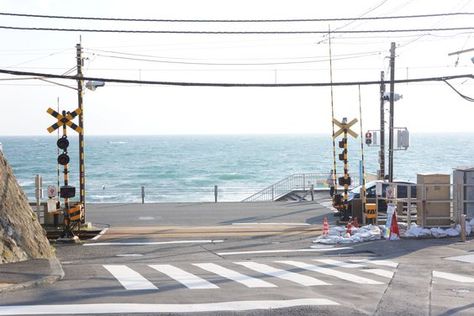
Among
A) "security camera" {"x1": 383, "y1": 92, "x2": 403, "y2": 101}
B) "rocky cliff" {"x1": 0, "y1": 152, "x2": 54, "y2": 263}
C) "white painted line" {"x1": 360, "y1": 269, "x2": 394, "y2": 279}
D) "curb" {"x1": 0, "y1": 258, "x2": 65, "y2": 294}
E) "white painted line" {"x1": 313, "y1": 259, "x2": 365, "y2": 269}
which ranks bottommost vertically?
"white painted line" {"x1": 313, "y1": 259, "x2": 365, "y2": 269}

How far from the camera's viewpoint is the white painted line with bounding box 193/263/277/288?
13.7 meters

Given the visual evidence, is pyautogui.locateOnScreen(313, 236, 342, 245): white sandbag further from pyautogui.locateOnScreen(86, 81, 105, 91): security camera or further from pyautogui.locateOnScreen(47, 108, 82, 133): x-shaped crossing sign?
pyautogui.locateOnScreen(86, 81, 105, 91): security camera

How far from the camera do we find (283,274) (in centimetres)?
1533

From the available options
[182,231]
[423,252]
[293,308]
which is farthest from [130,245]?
[293,308]

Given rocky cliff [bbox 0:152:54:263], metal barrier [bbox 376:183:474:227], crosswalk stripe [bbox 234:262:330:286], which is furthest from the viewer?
metal barrier [bbox 376:183:474:227]

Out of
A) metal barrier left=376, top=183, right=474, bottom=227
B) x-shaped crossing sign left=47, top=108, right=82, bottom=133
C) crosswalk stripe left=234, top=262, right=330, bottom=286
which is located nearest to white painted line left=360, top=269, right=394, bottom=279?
crosswalk stripe left=234, top=262, right=330, bottom=286

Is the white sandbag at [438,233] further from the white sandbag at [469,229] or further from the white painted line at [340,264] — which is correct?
the white painted line at [340,264]

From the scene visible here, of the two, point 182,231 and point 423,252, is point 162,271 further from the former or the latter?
point 182,231

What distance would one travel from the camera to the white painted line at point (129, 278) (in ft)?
44.0

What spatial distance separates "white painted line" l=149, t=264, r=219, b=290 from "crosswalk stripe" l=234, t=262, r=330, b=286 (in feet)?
5.26

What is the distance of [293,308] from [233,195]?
5449 centimetres

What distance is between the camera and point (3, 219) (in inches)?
671

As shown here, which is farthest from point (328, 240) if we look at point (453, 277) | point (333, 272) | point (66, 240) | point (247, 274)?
point (66, 240)

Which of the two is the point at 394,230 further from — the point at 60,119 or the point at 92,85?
the point at 92,85
